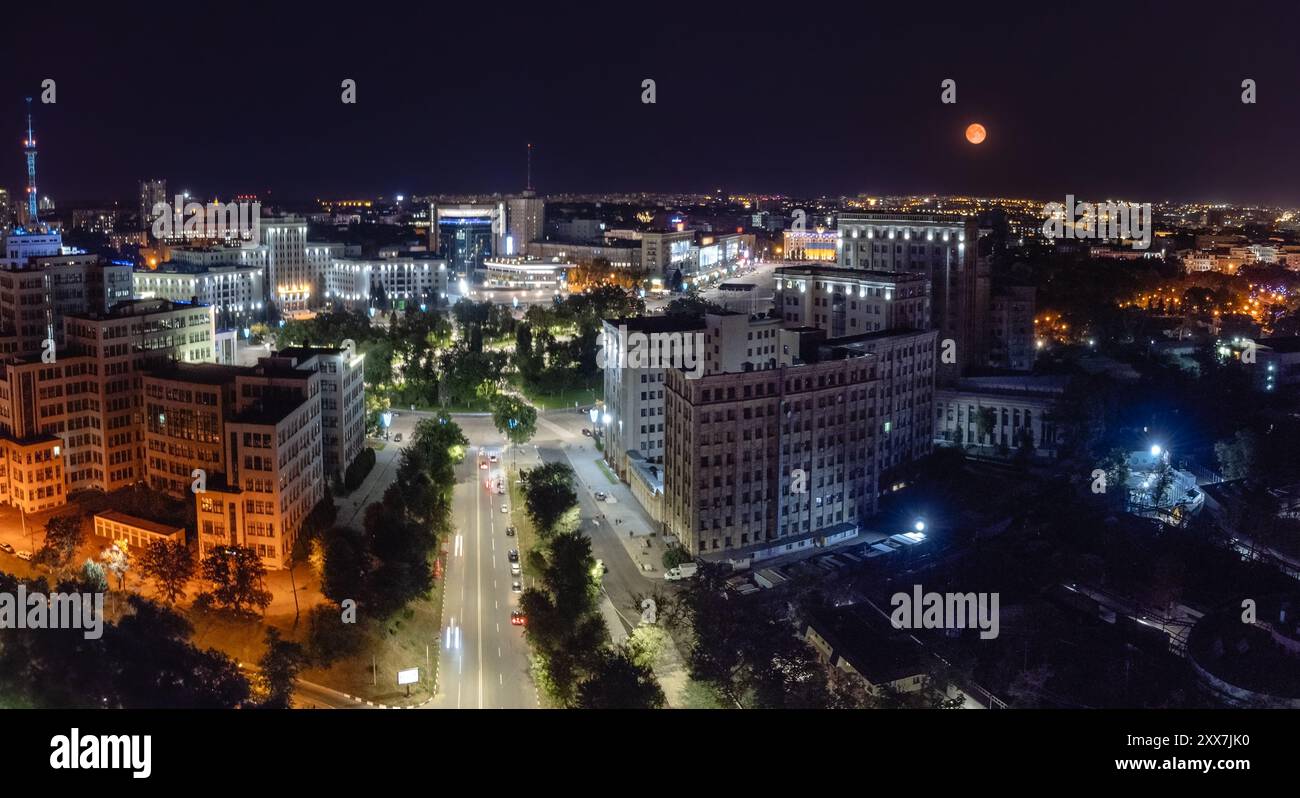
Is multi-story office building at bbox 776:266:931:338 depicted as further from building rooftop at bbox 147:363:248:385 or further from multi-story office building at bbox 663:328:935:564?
building rooftop at bbox 147:363:248:385

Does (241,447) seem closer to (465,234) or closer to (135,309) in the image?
(135,309)

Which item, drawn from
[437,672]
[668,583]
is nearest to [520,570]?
[668,583]

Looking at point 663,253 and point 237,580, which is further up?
point 663,253

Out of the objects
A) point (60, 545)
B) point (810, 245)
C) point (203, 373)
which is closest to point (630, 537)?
point (203, 373)

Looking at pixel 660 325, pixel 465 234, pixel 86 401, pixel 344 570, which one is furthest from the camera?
pixel 465 234

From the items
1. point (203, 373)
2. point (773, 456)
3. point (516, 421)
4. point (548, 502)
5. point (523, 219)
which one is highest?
point (523, 219)

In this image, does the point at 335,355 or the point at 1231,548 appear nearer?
the point at 1231,548

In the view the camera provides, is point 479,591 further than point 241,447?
Yes
